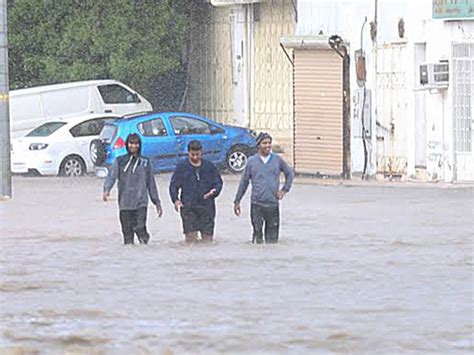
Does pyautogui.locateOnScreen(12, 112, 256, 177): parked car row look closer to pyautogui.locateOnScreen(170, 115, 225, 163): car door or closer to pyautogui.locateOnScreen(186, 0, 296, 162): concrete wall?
pyautogui.locateOnScreen(170, 115, 225, 163): car door

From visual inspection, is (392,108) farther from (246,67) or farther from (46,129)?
(46,129)

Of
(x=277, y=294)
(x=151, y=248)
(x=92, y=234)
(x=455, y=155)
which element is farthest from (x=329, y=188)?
(x=277, y=294)

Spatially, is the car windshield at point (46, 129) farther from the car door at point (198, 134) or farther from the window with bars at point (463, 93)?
the window with bars at point (463, 93)

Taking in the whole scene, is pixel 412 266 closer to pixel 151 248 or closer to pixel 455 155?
pixel 151 248

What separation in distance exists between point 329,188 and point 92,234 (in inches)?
363

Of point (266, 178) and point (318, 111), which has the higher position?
point (318, 111)

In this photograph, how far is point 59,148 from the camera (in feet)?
113

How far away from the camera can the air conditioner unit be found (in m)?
29.3

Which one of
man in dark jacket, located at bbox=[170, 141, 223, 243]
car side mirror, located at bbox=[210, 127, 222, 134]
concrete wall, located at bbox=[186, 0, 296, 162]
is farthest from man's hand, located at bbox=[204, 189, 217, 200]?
concrete wall, located at bbox=[186, 0, 296, 162]

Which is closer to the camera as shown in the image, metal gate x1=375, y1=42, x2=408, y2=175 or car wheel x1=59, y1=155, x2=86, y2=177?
metal gate x1=375, y1=42, x2=408, y2=175

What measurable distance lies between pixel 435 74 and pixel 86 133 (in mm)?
8968

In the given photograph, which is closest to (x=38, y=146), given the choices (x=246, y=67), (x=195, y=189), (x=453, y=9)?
(x=246, y=67)

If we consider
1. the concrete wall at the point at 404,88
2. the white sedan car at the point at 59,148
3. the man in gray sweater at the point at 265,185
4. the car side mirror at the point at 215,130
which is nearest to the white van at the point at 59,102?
the white sedan car at the point at 59,148

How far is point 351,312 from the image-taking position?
1372cm
